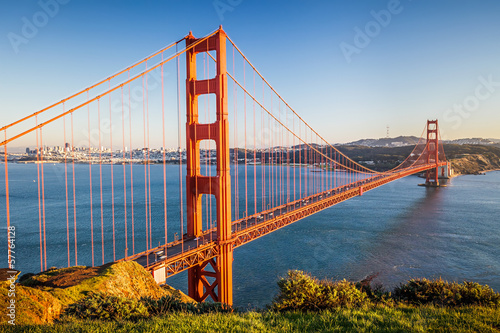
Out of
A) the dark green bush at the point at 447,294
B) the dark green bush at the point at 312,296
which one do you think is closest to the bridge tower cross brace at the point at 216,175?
the dark green bush at the point at 312,296

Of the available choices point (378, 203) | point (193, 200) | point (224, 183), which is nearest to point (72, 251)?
point (193, 200)

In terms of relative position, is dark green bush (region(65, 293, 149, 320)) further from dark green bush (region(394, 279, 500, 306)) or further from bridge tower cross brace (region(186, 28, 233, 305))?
bridge tower cross brace (region(186, 28, 233, 305))

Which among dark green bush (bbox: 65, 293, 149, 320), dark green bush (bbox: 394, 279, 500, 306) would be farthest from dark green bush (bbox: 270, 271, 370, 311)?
dark green bush (bbox: 65, 293, 149, 320)

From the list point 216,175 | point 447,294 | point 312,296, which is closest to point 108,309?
point 312,296

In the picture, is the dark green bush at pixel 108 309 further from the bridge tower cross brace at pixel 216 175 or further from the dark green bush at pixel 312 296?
the bridge tower cross brace at pixel 216 175

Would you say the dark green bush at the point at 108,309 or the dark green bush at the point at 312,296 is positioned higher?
the dark green bush at the point at 108,309

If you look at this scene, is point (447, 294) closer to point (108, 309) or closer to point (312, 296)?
point (312, 296)
